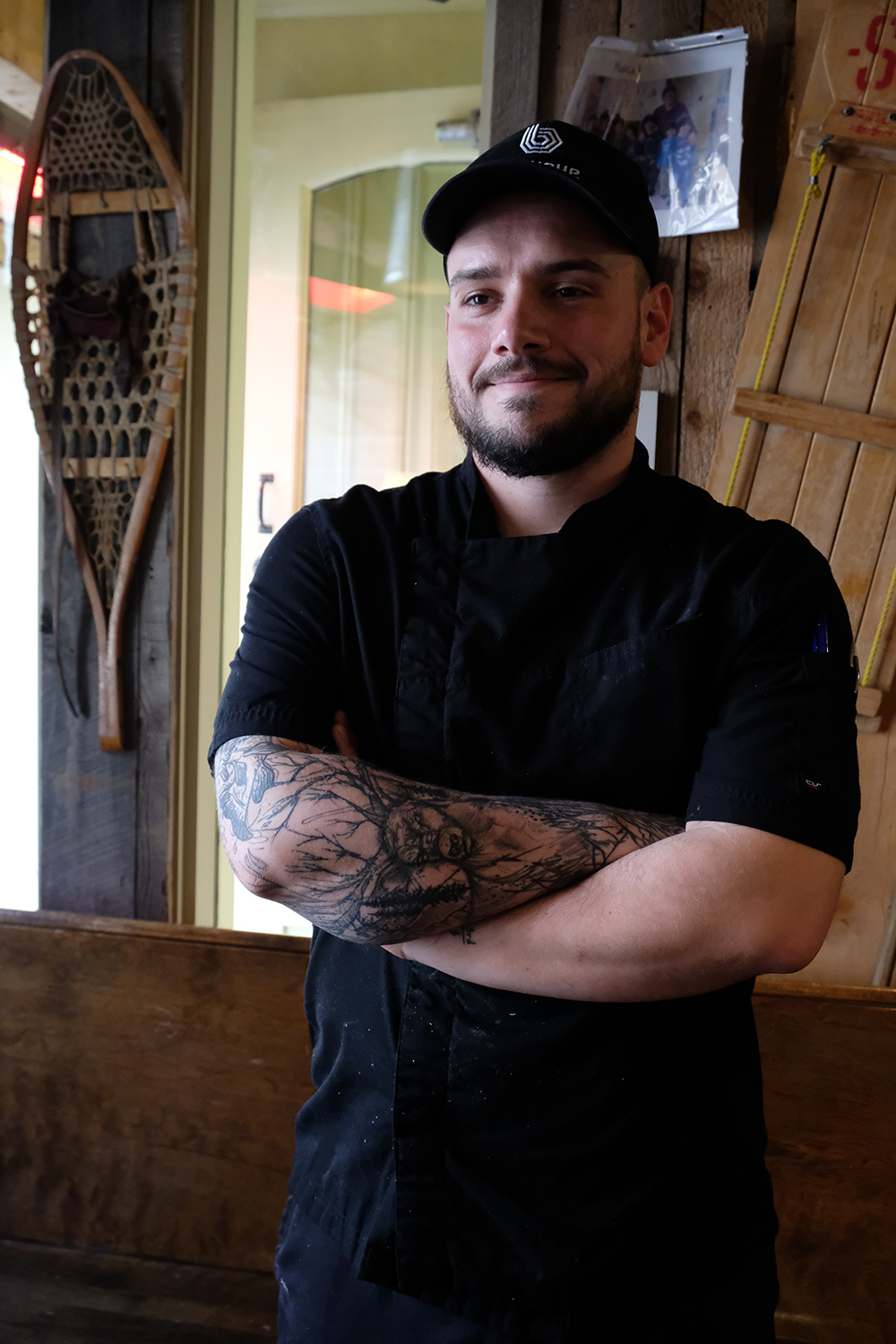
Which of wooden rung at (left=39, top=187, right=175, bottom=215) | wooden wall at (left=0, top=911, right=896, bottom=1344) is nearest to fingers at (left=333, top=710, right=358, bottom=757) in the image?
wooden wall at (left=0, top=911, right=896, bottom=1344)

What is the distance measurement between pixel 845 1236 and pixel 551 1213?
1.39m

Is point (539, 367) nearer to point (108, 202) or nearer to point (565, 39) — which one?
point (565, 39)

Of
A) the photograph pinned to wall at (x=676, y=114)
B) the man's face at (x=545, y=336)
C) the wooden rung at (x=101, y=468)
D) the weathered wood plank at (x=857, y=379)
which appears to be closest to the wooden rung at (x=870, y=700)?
the weathered wood plank at (x=857, y=379)

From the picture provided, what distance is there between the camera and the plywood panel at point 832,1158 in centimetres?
199

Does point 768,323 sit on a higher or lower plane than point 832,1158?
higher

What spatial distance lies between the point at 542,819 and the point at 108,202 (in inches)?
83.1

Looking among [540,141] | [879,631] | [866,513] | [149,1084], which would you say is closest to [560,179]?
[540,141]

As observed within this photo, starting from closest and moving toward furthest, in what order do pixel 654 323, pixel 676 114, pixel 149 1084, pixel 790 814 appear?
pixel 790 814, pixel 654 323, pixel 676 114, pixel 149 1084

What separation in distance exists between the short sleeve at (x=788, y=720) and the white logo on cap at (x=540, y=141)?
1.71ft

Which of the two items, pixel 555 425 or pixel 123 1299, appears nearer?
pixel 555 425

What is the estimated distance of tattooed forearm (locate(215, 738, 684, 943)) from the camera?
0.95 m

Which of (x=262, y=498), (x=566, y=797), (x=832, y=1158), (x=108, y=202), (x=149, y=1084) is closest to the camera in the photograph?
(x=566, y=797)

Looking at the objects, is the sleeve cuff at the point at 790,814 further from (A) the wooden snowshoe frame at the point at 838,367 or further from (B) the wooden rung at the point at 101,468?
(B) the wooden rung at the point at 101,468

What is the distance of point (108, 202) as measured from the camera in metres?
2.37
